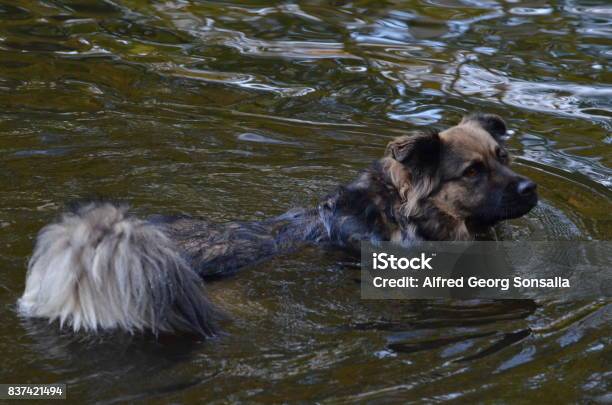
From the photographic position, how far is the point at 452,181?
788cm

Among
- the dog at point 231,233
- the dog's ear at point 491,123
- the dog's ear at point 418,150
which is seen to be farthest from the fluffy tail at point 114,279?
the dog's ear at point 491,123

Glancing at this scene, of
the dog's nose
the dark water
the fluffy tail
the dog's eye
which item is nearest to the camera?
the dark water

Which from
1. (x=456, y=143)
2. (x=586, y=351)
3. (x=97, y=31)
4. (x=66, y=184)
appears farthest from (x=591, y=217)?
(x=97, y=31)

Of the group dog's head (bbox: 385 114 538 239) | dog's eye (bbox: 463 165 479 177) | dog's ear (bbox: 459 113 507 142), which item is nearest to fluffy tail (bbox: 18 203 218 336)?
dog's head (bbox: 385 114 538 239)

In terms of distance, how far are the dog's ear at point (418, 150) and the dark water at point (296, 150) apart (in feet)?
2.91

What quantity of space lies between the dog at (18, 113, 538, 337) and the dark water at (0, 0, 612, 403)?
7.0 inches

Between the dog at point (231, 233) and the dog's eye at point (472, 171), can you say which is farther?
the dog's eye at point (472, 171)

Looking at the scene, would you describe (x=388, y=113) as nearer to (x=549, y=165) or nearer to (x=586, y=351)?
(x=549, y=165)

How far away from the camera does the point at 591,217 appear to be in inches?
333

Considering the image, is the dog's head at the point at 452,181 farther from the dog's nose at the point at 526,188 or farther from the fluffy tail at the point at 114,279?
the fluffy tail at the point at 114,279

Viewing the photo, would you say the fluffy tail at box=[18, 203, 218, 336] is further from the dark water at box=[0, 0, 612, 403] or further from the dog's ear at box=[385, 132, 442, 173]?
the dog's ear at box=[385, 132, 442, 173]

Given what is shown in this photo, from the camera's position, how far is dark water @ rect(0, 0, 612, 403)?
5828 mm

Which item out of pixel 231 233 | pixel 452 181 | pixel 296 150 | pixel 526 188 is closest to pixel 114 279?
pixel 231 233

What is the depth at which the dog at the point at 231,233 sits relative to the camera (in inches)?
236
